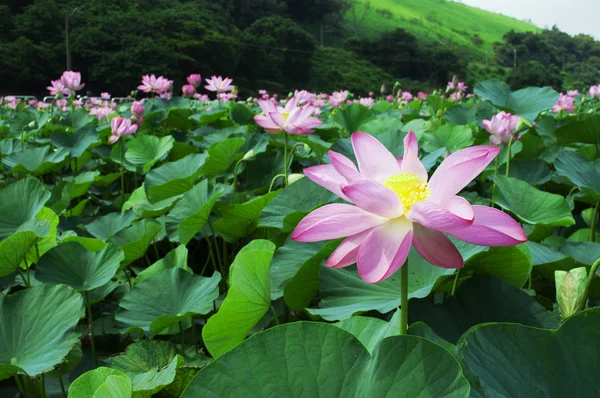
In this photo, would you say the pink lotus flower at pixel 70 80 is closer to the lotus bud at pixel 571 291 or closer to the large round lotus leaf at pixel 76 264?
the large round lotus leaf at pixel 76 264

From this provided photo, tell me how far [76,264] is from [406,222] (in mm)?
741

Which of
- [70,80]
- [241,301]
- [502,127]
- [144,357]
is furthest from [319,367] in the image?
[70,80]

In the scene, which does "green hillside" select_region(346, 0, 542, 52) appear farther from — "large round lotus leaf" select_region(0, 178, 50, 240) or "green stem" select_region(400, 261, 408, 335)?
"green stem" select_region(400, 261, 408, 335)

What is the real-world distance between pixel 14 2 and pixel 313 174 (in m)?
22.5

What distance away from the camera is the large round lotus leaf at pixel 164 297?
0.84 meters

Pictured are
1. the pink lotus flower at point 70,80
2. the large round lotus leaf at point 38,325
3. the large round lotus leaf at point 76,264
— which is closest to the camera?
the large round lotus leaf at point 38,325

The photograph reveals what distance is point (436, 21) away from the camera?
4838cm

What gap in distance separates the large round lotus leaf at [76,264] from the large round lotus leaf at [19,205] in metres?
0.22

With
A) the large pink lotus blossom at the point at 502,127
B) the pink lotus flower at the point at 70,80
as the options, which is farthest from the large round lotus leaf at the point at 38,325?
the pink lotus flower at the point at 70,80

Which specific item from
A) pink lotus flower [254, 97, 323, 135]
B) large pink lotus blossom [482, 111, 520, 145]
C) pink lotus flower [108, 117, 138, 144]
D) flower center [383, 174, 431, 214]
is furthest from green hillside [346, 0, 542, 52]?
flower center [383, 174, 431, 214]

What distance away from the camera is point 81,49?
666 inches

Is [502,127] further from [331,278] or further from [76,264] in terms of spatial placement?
[76,264]

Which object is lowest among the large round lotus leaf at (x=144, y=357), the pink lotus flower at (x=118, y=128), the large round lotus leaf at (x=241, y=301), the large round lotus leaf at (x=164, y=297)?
the large round lotus leaf at (x=144, y=357)

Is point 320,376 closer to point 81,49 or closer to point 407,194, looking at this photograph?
point 407,194
